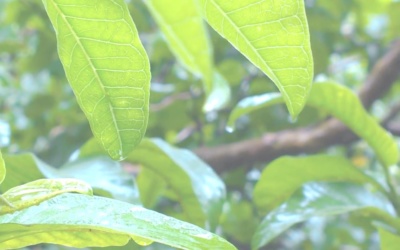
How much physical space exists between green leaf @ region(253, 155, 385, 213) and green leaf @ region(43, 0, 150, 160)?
295mm

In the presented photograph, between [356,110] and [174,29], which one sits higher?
[174,29]

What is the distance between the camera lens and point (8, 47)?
4.11 ft

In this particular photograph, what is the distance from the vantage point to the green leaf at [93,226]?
1.00ft

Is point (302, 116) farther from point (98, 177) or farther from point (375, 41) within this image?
point (98, 177)

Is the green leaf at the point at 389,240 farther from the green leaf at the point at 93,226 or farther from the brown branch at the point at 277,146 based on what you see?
the brown branch at the point at 277,146

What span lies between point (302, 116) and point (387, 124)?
16 cm

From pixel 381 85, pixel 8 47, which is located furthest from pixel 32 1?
pixel 381 85

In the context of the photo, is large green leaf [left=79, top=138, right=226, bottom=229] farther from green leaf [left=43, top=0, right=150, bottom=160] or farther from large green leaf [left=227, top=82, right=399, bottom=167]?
green leaf [left=43, top=0, right=150, bottom=160]

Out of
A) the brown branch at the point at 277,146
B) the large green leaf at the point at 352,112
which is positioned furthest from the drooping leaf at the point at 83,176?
the brown branch at the point at 277,146

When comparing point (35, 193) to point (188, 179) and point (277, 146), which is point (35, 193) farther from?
point (277, 146)

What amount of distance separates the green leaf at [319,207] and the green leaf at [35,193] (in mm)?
246

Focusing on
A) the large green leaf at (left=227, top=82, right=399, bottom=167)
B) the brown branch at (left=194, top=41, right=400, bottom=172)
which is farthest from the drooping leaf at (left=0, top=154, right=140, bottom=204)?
the brown branch at (left=194, top=41, right=400, bottom=172)

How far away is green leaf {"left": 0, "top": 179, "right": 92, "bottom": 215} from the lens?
0.31 m

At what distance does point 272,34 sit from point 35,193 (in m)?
0.15
